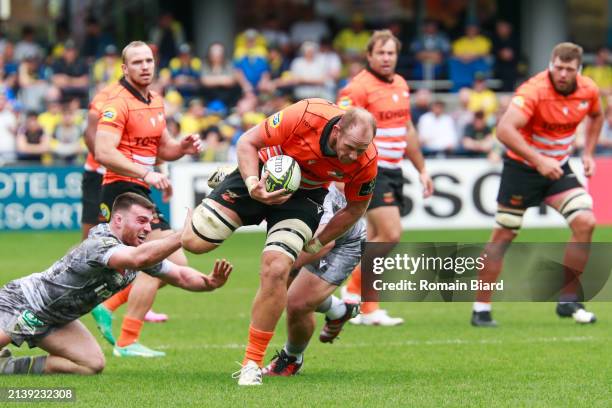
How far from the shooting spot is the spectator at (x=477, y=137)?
21688 millimetres

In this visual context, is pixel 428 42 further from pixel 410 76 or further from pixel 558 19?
pixel 558 19

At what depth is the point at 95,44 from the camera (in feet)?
89.4

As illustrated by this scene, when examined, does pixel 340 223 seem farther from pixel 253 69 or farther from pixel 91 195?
pixel 253 69

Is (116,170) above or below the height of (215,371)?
above

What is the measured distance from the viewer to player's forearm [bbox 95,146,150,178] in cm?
956

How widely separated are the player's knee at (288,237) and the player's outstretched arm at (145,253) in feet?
1.88

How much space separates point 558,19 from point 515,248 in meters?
16.9

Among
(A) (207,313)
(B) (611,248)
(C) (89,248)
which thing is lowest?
(A) (207,313)

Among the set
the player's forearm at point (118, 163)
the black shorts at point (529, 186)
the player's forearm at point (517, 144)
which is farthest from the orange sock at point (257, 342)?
the black shorts at point (529, 186)

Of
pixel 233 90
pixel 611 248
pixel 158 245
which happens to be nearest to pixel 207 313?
pixel 611 248

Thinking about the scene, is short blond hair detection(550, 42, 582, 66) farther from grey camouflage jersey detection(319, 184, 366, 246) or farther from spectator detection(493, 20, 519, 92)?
spectator detection(493, 20, 519, 92)

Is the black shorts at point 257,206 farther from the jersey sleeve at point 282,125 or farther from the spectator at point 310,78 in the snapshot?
the spectator at point 310,78

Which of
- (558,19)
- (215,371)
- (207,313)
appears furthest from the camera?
(558,19)

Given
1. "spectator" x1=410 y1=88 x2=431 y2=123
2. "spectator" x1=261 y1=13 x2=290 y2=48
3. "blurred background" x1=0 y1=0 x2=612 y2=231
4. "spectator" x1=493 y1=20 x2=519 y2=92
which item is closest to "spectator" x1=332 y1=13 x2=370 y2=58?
"blurred background" x1=0 y1=0 x2=612 y2=231
